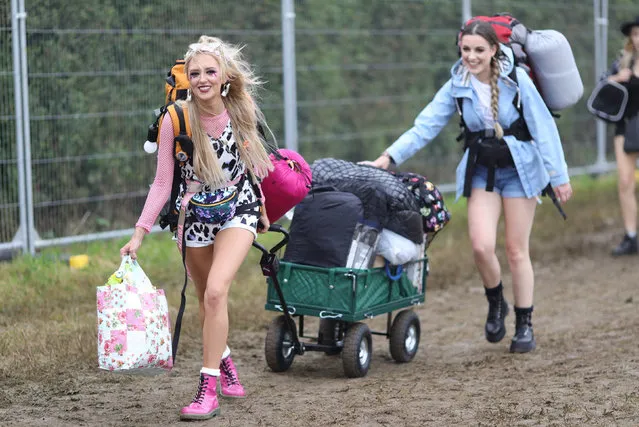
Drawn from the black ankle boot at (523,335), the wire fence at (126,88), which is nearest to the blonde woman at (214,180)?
the black ankle boot at (523,335)

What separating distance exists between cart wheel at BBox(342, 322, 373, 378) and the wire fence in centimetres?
230

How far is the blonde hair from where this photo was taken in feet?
18.2

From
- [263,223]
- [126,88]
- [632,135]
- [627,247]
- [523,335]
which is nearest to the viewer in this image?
[263,223]

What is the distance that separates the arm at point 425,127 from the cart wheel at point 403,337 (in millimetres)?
964

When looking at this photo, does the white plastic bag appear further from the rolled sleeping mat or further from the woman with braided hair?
the rolled sleeping mat

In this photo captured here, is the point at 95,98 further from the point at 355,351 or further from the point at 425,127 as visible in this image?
the point at 355,351

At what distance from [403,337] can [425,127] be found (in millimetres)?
1325

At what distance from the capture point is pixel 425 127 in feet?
23.6

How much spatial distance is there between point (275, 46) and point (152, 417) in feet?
18.6

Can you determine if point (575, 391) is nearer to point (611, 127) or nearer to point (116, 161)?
point (116, 161)

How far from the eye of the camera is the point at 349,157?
1181cm

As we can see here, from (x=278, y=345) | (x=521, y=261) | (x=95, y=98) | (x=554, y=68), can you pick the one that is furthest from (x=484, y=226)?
(x=95, y=98)

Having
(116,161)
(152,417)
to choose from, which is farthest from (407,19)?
(152,417)

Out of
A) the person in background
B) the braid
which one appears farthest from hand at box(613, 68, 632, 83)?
the braid
